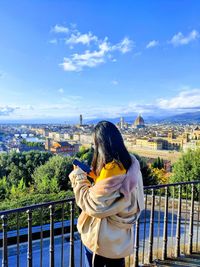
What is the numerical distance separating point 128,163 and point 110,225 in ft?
1.04

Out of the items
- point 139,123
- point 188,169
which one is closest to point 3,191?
point 188,169

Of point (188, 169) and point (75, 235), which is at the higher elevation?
point (188, 169)

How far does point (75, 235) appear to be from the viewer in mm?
5789

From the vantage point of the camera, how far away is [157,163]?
2491cm

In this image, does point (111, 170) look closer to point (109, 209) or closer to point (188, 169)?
point (109, 209)

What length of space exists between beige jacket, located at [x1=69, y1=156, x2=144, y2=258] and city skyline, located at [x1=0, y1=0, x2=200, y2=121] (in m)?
6.51

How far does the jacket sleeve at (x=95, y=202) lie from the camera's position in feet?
4.61

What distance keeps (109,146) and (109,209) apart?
0.30 m

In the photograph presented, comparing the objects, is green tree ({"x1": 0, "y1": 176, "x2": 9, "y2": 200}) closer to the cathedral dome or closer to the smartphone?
the smartphone

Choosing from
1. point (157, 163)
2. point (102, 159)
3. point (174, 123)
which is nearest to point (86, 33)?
point (157, 163)

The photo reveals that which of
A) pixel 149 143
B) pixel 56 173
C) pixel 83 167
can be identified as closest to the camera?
pixel 83 167

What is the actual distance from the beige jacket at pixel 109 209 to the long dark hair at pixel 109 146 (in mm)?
72

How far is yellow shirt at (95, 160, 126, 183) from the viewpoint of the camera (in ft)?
4.70

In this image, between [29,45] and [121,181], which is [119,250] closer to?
[121,181]
